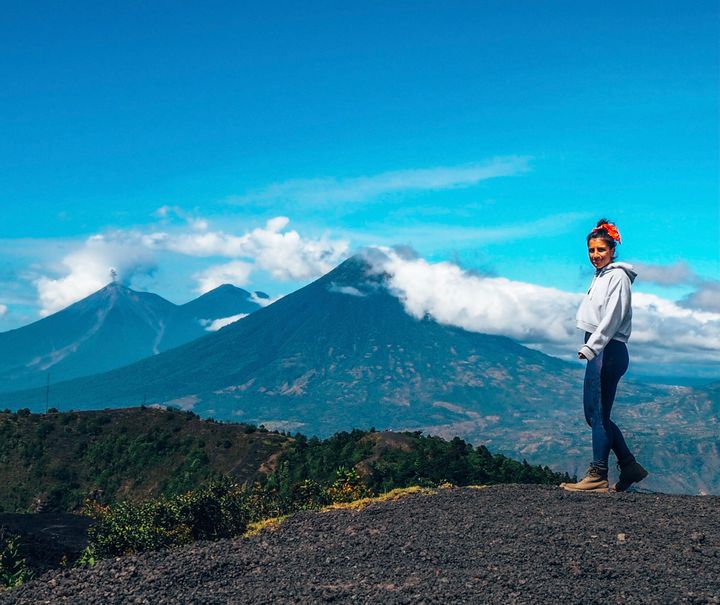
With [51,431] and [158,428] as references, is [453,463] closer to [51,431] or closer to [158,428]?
[158,428]

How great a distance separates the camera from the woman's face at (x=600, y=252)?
618 inches

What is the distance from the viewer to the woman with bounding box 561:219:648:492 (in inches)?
588

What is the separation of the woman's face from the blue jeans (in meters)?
1.59

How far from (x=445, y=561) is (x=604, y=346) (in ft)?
19.8

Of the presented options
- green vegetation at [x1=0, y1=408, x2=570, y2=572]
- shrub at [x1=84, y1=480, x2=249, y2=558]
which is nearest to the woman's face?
green vegetation at [x1=0, y1=408, x2=570, y2=572]

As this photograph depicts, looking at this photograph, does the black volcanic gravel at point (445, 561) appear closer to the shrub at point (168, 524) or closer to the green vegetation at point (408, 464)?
the shrub at point (168, 524)

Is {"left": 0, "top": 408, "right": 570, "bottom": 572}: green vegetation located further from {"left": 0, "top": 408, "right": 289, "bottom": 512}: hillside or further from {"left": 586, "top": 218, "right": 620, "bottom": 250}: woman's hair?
{"left": 586, "top": 218, "right": 620, "bottom": 250}: woman's hair

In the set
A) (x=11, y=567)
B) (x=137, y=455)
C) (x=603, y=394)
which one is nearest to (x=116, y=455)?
(x=137, y=455)

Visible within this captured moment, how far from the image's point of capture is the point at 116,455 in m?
69.4

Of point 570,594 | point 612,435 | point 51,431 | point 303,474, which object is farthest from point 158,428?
point 570,594

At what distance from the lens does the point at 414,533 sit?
1269 cm

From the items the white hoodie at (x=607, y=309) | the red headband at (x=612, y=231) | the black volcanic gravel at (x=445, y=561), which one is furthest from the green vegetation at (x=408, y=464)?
the red headband at (x=612, y=231)

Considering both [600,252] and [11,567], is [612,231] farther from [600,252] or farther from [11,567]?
[11,567]

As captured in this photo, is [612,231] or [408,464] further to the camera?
[408,464]
